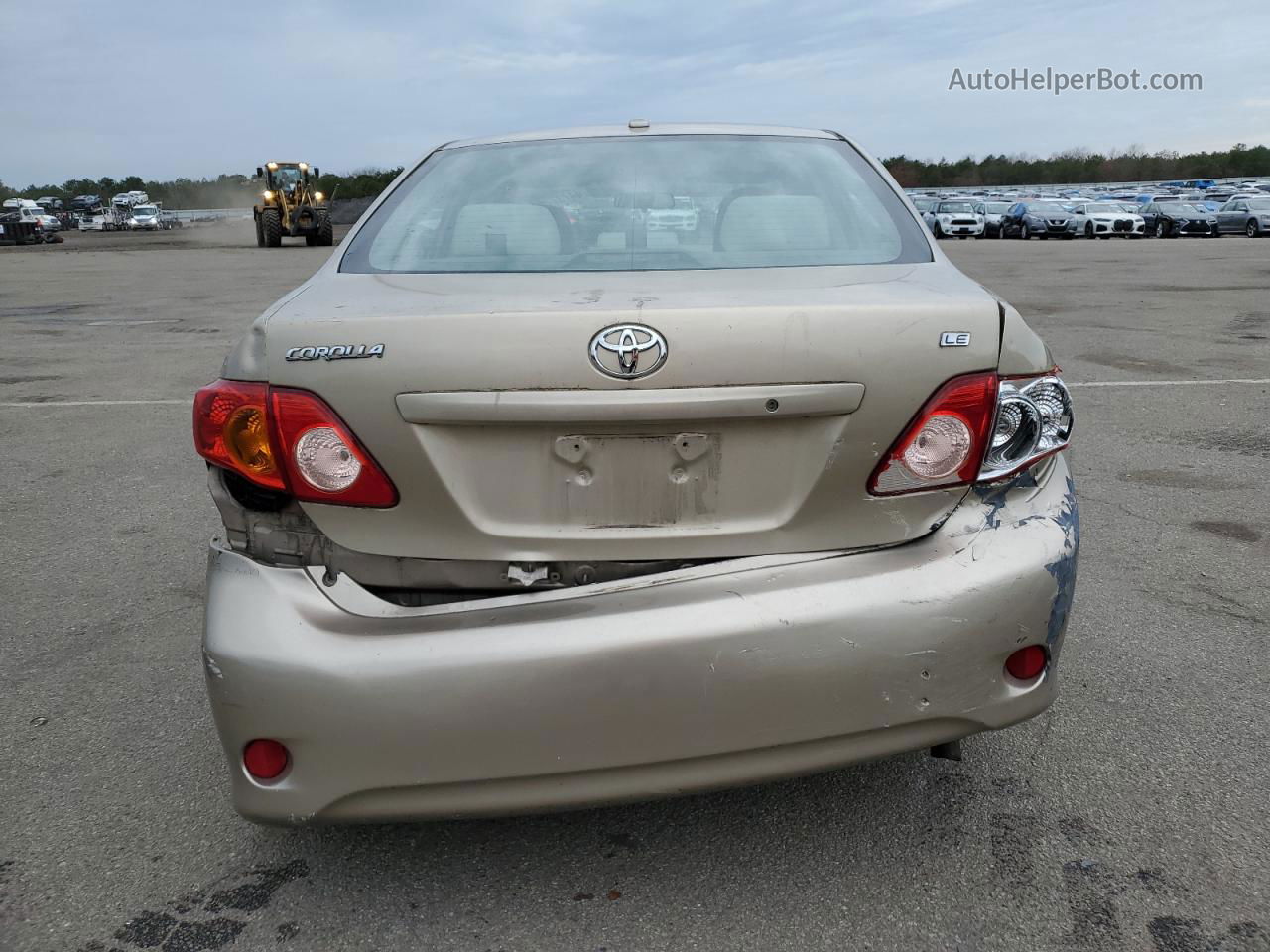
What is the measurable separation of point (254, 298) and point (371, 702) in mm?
15567

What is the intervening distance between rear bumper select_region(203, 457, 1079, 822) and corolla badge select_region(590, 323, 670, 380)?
381 mm

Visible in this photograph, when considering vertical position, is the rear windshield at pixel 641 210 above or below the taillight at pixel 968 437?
above

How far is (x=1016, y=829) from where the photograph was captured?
253 centimetres

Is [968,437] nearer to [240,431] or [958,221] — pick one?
[240,431]

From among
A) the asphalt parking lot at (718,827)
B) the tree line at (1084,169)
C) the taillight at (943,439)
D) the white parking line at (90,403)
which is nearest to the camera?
the taillight at (943,439)

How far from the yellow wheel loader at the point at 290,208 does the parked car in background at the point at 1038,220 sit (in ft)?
73.4

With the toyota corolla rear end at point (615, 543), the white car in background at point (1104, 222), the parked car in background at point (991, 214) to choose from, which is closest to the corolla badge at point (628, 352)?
the toyota corolla rear end at point (615, 543)

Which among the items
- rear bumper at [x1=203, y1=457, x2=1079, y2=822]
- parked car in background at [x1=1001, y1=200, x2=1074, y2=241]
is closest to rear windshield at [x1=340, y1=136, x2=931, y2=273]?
rear bumper at [x1=203, y1=457, x2=1079, y2=822]

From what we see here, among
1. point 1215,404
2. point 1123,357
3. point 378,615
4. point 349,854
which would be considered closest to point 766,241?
point 378,615

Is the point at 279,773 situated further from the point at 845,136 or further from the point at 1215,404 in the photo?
the point at 1215,404

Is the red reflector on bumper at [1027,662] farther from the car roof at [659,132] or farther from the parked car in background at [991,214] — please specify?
the parked car in background at [991,214]

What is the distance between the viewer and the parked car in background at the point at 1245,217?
35.9 meters

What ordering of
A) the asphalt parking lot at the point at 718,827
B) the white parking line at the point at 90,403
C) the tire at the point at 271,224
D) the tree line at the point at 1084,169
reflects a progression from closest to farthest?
1. the asphalt parking lot at the point at 718,827
2. the white parking line at the point at 90,403
3. the tire at the point at 271,224
4. the tree line at the point at 1084,169

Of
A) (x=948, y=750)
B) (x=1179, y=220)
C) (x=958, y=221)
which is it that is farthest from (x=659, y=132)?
(x=1179, y=220)
